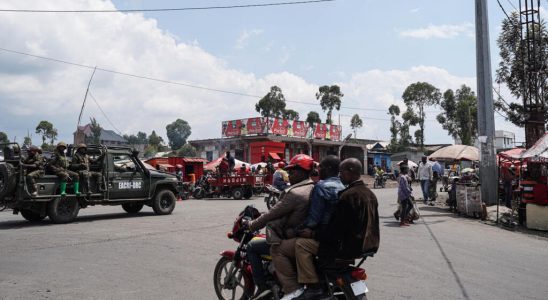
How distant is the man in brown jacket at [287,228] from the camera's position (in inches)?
163

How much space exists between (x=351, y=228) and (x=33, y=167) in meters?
9.87

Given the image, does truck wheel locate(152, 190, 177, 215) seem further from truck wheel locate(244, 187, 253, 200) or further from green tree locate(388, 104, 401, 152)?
green tree locate(388, 104, 401, 152)

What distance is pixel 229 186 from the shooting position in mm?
21891

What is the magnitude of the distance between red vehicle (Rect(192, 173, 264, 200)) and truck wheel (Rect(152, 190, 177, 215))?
25.0 feet

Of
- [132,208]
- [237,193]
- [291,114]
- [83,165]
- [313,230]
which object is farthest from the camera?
[291,114]

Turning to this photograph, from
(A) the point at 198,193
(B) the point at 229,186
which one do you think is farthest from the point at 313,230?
(A) the point at 198,193

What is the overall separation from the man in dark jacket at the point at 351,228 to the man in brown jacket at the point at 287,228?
0.33 m

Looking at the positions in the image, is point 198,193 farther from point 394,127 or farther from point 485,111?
point 394,127

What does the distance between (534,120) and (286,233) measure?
16.1m

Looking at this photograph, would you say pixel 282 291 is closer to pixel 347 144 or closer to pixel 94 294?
pixel 94 294

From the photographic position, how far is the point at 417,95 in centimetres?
5247

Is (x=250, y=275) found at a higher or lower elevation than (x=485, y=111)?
lower

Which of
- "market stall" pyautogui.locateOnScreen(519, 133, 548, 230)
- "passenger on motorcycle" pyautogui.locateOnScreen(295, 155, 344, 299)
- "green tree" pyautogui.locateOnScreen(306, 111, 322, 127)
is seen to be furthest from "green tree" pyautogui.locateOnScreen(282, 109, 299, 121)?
"passenger on motorcycle" pyautogui.locateOnScreen(295, 155, 344, 299)

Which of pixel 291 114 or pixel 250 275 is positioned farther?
pixel 291 114
